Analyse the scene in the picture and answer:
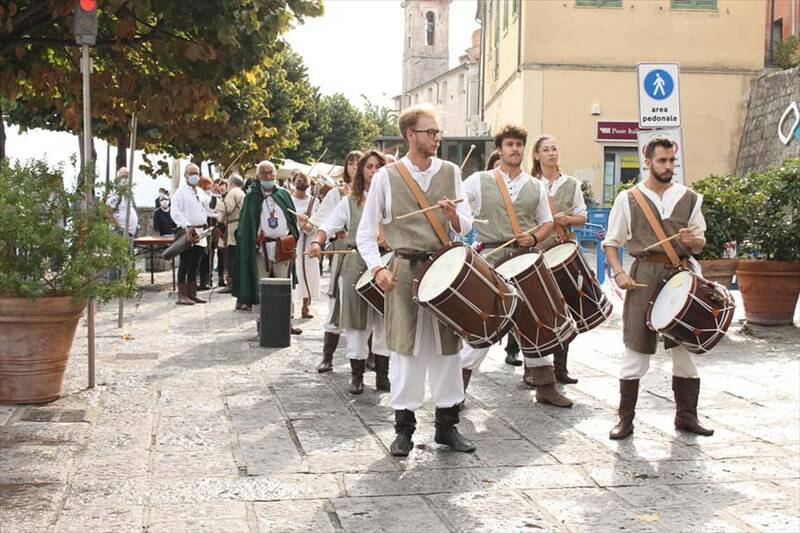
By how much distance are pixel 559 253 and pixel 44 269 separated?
11.7ft

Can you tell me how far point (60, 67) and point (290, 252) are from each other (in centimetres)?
320

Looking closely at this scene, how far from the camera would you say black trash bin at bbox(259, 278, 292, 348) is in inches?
429

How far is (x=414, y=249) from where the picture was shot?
636 cm

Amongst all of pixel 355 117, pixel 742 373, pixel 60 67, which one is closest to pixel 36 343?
pixel 60 67

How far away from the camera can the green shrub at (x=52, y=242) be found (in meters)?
7.32

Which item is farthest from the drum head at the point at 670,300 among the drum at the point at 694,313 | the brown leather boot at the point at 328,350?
the brown leather boot at the point at 328,350

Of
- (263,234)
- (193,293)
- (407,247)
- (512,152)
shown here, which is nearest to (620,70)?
(193,293)

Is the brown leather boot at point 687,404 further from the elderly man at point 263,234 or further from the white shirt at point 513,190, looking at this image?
the elderly man at point 263,234

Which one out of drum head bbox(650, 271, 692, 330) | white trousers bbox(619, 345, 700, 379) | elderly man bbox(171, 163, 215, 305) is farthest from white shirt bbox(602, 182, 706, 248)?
elderly man bbox(171, 163, 215, 305)

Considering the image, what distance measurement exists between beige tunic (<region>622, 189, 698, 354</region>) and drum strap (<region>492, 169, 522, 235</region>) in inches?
40.6

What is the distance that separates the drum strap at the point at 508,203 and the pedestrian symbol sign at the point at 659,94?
2.95 m

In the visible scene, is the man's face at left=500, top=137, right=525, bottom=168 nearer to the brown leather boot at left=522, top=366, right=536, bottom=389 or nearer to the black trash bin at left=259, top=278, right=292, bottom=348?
the brown leather boot at left=522, top=366, right=536, bottom=389

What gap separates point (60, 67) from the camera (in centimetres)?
1041

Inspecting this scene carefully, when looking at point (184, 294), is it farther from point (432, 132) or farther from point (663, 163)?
point (663, 163)
